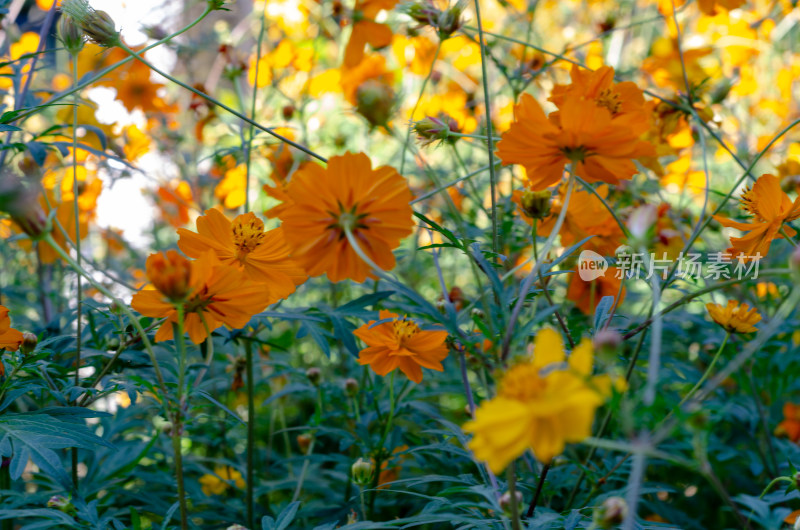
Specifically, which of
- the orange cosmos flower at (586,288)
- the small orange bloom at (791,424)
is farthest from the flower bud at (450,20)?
the small orange bloom at (791,424)

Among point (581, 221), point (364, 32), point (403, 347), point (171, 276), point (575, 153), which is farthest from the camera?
point (364, 32)

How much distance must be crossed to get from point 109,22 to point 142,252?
1426 millimetres

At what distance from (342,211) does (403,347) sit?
0.21 meters

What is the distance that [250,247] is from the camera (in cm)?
74

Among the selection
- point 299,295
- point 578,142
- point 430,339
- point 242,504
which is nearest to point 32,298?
point 299,295

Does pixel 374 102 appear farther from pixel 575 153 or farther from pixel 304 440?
pixel 304 440

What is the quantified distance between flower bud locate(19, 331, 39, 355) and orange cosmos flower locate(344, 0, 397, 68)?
0.95 meters

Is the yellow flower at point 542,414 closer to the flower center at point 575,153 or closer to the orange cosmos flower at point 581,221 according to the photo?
the flower center at point 575,153

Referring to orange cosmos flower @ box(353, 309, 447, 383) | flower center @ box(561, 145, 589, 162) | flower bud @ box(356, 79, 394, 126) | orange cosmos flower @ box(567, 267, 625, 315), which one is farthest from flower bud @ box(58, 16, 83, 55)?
orange cosmos flower @ box(567, 267, 625, 315)

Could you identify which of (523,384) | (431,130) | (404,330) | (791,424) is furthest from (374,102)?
(791,424)

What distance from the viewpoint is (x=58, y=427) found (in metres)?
0.68

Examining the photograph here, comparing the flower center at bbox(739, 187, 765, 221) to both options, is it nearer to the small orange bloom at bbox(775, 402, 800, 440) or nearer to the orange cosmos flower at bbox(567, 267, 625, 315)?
the orange cosmos flower at bbox(567, 267, 625, 315)

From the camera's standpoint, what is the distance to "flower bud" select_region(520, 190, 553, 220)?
0.69m

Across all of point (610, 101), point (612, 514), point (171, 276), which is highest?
point (610, 101)
